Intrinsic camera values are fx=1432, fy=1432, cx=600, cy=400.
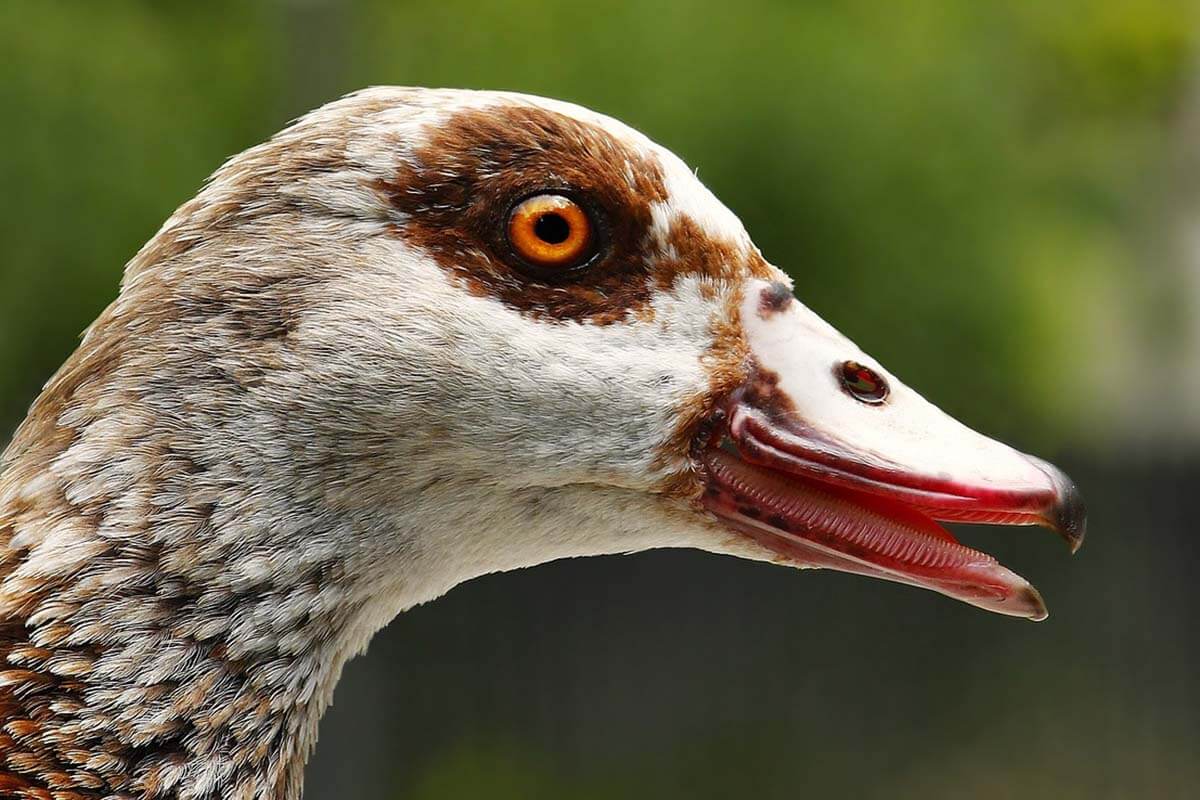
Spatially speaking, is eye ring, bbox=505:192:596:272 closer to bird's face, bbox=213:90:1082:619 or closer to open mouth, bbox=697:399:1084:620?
bird's face, bbox=213:90:1082:619

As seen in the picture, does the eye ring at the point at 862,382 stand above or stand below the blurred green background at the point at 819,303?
above

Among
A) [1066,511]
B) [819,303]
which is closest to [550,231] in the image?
[1066,511]

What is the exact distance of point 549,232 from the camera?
2.27 m

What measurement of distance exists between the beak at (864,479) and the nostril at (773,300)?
29 mm

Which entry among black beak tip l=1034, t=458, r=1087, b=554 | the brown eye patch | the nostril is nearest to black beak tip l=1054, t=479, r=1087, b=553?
black beak tip l=1034, t=458, r=1087, b=554

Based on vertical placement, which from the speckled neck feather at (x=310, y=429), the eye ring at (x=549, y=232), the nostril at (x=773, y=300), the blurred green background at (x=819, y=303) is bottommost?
the blurred green background at (x=819, y=303)

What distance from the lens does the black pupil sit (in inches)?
89.3

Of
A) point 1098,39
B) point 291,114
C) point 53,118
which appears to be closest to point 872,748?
point 1098,39

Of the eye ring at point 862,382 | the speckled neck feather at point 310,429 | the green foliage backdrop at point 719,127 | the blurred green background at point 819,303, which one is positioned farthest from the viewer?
the blurred green background at point 819,303

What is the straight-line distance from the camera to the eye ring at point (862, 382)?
2.38 meters

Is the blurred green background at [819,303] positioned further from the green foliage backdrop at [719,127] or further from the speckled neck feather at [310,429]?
the speckled neck feather at [310,429]

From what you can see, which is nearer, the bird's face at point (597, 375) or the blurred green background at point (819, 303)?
the bird's face at point (597, 375)

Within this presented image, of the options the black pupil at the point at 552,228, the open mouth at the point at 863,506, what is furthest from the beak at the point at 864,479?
the black pupil at the point at 552,228

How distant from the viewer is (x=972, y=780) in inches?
429
